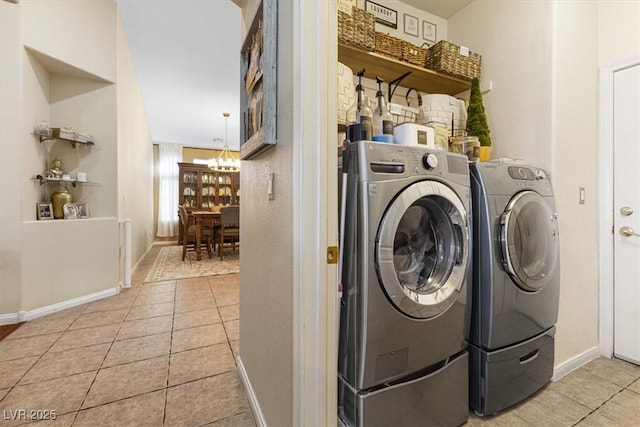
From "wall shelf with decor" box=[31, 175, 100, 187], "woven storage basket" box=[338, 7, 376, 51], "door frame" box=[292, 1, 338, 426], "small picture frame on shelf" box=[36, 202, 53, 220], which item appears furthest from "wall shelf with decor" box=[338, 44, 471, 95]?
"small picture frame on shelf" box=[36, 202, 53, 220]

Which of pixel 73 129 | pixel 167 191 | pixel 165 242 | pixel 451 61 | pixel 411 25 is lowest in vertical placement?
pixel 165 242

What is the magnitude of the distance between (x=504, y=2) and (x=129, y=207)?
4456mm

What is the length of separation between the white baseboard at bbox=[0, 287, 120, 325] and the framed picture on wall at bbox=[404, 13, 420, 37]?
3686 mm

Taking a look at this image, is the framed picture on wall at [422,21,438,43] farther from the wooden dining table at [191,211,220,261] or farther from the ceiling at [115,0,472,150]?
the wooden dining table at [191,211,220,261]

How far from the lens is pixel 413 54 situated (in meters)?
1.91

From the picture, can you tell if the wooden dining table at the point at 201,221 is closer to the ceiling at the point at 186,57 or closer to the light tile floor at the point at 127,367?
the ceiling at the point at 186,57

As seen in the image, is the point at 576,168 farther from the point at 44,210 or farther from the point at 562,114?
the point at 44,210

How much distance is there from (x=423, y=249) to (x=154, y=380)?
5.33ft

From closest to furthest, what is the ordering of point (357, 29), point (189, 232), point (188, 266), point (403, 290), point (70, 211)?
point (403, 290), point (357, 29), point (70, 211), point (188, 266), point (189, 232)

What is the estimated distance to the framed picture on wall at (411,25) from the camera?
2168 mm

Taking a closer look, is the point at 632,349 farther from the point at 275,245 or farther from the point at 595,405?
the point at 275,245

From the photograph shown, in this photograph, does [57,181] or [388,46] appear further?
[57,181]

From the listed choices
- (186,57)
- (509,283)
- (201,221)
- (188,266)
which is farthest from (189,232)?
(509,283)

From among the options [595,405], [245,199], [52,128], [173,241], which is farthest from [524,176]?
[173,241]
